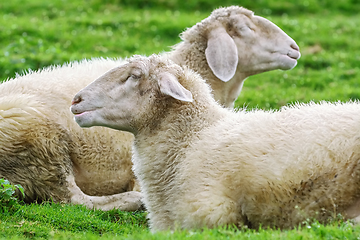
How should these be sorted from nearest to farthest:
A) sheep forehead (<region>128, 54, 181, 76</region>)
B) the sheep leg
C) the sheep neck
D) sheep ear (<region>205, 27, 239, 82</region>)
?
the sheep neck, sheep forehead (<region>128, 54, 181, 76</region>), the sheep leg, sheep ear (<region>205, 27, 239, 82</region>)

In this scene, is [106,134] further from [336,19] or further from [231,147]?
[336,19]

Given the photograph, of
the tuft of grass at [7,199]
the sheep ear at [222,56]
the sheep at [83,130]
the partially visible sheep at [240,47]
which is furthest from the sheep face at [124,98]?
the partially visible sheep at [240,47]

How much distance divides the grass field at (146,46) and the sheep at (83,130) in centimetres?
34

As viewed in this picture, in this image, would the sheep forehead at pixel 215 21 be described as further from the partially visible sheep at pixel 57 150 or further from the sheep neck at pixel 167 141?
the sheep neck at pixel 167 141

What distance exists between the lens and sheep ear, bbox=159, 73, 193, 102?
15.2 ft

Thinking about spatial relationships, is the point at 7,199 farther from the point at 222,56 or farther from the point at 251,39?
the point at 251,39

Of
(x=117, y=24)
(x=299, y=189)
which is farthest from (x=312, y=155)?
(x=117, y=24)

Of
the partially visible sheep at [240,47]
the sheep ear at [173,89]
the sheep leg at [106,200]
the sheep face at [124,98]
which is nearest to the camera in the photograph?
the sheep ear at [173,89]

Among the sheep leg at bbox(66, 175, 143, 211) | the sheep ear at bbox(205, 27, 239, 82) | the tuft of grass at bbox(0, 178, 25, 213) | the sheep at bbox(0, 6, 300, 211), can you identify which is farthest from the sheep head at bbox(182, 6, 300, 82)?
the tuft of grass at bbox(0, 178, 25, 213)

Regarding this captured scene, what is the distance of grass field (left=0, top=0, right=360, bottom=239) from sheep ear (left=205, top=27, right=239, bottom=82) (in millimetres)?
1864

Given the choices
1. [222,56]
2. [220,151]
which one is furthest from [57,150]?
[222,56]

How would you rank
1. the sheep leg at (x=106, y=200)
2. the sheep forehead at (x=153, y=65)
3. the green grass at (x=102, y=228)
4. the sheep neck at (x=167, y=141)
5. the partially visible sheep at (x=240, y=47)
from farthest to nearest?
the partially visible sheep at (x=240, y=47), the sheep leg at (x=106, y=200), the sheep forehead at (x=153, y=65), the sheep neck at (x=167, y=141), the green grass at (x=102, y=228)

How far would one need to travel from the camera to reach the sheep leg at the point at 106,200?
5.69 m

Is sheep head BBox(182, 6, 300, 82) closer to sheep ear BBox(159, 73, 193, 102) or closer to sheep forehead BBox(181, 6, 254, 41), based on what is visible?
sheep forehead BBox(181, 6, 254, 41)
